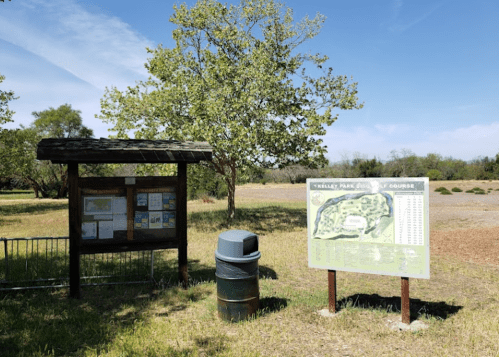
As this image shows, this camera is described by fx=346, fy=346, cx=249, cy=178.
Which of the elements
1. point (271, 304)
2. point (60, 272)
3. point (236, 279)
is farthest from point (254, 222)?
point (236, 279)

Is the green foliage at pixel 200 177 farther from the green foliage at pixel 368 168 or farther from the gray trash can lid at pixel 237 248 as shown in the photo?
the green foliage at pixel 368 168

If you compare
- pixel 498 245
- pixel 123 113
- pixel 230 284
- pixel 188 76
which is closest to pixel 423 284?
pixel 230 284

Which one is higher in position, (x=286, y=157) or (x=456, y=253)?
(x=286, y=157)

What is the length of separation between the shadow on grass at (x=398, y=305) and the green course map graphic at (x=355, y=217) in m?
1.40

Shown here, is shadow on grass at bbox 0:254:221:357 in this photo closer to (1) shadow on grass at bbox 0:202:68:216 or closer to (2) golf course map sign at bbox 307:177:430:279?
(2) golf course map sign at bbox 307:177:430:279

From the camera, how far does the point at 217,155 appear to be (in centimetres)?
1647

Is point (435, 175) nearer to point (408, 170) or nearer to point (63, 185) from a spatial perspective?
point (408, 170)

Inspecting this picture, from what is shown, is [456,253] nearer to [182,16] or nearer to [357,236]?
[357,236]

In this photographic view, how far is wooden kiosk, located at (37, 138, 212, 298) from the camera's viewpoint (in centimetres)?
653

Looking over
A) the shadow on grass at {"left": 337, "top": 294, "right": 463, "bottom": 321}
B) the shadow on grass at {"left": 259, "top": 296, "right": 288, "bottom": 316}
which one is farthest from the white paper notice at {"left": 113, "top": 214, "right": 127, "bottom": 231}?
the shadow on grass at {"left": 337, "top": 294, "right": 463, "bottom": 321}

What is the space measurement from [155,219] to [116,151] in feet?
5.15

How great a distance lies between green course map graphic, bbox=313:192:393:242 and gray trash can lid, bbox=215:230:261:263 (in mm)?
1126

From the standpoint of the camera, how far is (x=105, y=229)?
678 centimetres

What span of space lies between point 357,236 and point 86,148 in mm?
5036
